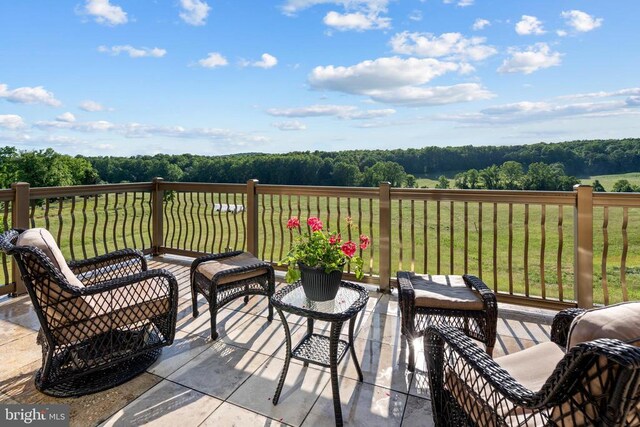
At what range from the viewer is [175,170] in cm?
1001

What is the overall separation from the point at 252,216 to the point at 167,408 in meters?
2.77

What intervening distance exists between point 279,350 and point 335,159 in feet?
22.5

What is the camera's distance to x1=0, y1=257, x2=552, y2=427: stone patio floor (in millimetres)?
1907

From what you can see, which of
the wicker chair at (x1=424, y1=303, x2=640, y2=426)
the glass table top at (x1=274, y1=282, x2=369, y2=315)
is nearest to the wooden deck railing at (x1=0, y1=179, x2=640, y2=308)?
the glass table top at (x1=274, y1=282, x2=369, y2=315)

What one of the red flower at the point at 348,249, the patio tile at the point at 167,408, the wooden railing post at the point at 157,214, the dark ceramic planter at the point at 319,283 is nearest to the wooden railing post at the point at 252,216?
the wooden railing post at the point at 157,214

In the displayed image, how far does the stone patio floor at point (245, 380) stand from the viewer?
1.91 m

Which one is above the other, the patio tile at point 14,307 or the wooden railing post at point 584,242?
the wooden railing post at point 584,242

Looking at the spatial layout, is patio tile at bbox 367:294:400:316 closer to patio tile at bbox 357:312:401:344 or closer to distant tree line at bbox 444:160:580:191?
patio tile at bbox 357:312:401:344

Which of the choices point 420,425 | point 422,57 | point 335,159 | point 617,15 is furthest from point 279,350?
point 422,57

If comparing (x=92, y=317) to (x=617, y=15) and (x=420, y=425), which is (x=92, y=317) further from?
(x=617, y=15)

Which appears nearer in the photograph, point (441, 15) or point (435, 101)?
point (441, 15)

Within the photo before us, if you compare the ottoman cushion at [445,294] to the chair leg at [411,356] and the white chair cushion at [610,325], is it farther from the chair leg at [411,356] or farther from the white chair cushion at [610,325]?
the white chair cushion at [610,325]

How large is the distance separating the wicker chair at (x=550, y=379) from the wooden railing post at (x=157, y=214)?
4.62m

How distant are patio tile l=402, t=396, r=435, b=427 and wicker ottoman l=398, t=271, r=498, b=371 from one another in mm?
316
